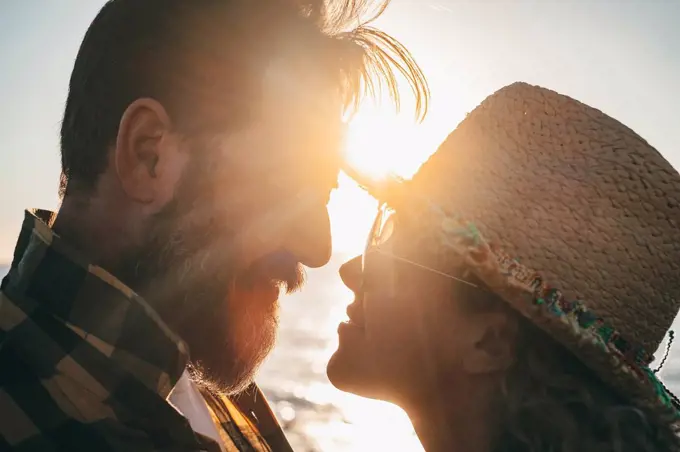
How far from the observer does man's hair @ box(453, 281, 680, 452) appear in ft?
6.98

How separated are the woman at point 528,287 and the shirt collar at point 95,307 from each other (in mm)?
877

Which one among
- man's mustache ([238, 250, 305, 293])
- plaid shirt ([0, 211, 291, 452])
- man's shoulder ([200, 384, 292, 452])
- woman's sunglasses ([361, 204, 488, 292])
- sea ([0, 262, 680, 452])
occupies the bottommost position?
sea ([0, 262, 680, 452])

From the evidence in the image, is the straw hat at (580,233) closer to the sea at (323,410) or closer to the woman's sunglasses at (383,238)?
the woman's sunglasses at (383,238)

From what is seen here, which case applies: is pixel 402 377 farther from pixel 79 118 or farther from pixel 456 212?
pixel 79 118

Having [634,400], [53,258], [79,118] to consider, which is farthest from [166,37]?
[634,400]

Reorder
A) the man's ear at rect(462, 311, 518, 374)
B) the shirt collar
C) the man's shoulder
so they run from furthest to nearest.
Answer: the man's shoulder < the man's ear at rect(462, 311, 518, 374) < the shirt collar

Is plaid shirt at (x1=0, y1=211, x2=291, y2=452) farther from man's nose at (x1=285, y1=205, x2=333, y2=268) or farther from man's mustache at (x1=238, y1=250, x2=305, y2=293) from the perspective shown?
man's nose at (x1=285, y1=205, x2=333, y2=268)

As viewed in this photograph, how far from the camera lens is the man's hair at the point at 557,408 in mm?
2127

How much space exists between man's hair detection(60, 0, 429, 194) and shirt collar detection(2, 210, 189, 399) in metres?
0.51

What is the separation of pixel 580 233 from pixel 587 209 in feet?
0.30

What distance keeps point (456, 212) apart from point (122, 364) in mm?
1283

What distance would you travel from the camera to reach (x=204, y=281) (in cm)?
252

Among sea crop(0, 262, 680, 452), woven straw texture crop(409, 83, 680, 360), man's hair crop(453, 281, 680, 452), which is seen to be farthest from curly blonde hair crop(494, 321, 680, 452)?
sea crop(0, 262, 680, 452)

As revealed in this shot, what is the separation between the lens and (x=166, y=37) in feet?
8.52
